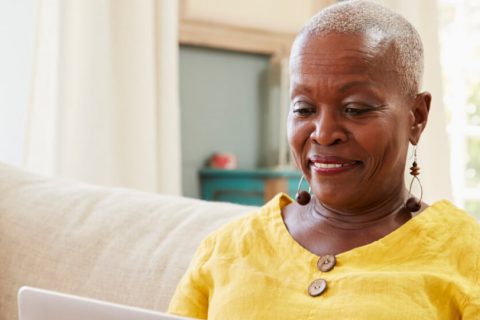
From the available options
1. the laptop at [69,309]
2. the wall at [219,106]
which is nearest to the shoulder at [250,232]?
the laptop at [69,309]

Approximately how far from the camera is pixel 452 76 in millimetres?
4121

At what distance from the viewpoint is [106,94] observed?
271cm

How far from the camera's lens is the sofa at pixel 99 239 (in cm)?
153

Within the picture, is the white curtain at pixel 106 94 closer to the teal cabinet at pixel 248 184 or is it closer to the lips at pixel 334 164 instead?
the teal cabinet at pixel 248 184

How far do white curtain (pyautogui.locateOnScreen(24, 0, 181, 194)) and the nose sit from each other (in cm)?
160

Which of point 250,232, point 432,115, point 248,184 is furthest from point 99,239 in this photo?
point 248,184

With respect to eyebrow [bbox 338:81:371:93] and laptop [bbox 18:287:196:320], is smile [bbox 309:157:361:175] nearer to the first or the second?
eyebrow [bbox 338:81:371:93]

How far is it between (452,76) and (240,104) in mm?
1080

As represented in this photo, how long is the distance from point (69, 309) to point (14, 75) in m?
1.75

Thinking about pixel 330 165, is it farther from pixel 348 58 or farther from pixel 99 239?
pixel 99 239

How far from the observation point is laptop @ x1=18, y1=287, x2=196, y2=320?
87 centimetres

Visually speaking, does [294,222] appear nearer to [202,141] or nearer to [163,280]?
[163,280]

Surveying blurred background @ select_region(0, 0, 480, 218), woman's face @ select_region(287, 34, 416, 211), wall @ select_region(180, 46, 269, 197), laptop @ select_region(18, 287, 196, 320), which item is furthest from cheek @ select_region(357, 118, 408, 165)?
wall @ select_region(180, 46, 269, 197)

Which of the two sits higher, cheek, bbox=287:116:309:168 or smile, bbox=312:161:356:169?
cheek, bbox=287:116:309:168
